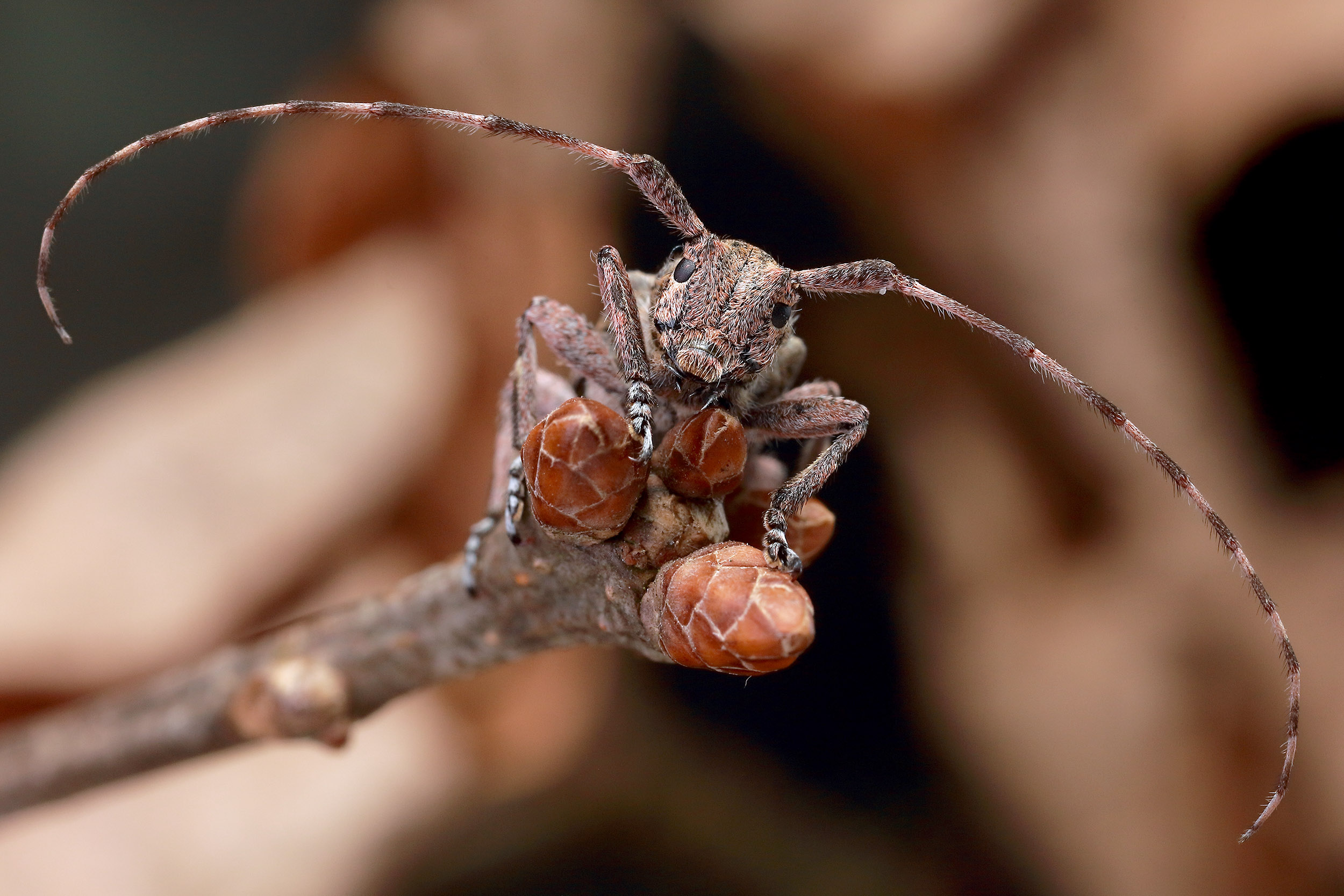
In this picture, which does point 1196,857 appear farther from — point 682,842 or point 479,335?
point 479,335

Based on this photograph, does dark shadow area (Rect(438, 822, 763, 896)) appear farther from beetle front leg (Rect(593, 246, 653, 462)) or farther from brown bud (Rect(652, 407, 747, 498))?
brown bud (Rect(652, 407, 747, 498))

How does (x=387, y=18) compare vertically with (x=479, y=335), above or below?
above

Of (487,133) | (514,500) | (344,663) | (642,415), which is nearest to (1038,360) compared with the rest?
(642,415)

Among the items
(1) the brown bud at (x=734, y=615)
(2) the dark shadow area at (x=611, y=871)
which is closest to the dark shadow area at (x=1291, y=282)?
(1) the brown bud at (x=734, y=615)

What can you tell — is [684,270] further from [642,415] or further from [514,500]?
[514,500]

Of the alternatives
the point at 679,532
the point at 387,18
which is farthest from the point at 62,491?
the point at 679,532
